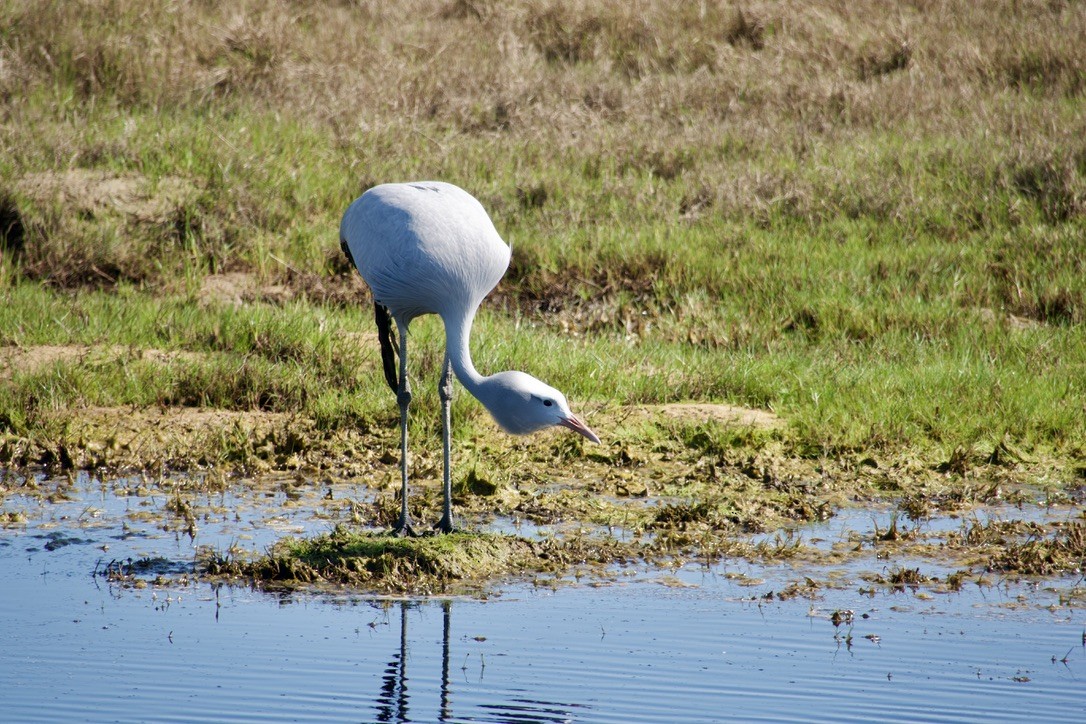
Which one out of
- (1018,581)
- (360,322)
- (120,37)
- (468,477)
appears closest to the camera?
(1018,581)

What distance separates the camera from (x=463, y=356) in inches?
222

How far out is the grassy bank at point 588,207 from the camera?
7.77 m

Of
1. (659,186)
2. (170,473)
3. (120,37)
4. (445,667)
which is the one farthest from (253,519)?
(120,37)

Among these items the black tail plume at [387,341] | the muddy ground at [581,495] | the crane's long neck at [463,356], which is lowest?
the muddy ground at [581,495]

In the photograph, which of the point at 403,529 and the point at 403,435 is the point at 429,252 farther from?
the point at 403,529

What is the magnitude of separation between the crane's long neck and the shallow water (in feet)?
2.55

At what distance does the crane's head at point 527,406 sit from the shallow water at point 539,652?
25.1 inches

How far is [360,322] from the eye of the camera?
349 inches

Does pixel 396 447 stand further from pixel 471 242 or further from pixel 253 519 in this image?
pixel 471 242

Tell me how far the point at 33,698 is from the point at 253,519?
2047 mm

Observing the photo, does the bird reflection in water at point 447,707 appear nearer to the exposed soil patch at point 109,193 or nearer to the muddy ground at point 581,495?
the muddy ground at point 581,495

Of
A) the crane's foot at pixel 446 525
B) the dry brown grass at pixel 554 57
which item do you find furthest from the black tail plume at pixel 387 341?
the dry brown grass at pixel 554 57

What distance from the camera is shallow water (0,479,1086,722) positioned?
13.8 ft

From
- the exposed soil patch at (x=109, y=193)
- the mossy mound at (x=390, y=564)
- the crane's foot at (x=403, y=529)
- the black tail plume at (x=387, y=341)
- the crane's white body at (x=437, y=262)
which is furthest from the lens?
the exposed soil patch at (x=109, y=193)
